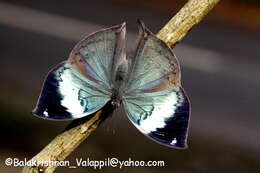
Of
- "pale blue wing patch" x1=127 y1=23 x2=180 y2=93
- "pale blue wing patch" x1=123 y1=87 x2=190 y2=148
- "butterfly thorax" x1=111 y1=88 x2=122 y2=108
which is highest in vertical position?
"pale blue wing patch" x1=127 y1=23 x2=180 y2=93

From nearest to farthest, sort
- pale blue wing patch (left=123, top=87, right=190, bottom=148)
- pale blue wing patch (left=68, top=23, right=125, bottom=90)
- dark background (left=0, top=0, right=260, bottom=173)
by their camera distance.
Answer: pale blue wing patch (left=123, top=87, right=190, bottom=148) → pale blue wing patch (left=68, top=23, right=125, bottom=90) → dark background (left=0, top=0, right=260, bottom=173)

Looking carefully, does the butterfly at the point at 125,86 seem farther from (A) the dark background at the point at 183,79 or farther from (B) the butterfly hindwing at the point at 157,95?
(A) the dark background at the point at 183,79

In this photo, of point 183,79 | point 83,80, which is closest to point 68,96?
point 83,80

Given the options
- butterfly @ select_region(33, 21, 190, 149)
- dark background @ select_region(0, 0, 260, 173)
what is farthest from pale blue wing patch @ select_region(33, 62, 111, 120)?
dark background @ select_region(0, 0, 260, 173)

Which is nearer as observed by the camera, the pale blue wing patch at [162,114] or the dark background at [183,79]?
the pale blue wing patch at [162,114]

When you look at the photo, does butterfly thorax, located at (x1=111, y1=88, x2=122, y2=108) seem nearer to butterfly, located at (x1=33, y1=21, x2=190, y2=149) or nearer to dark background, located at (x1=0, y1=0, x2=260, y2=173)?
butterfly, located at (x1=33, y1=21, x2=190, y2=149)

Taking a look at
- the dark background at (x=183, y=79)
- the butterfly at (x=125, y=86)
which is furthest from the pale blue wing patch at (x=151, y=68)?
the dark background at (x=183, y=79)
